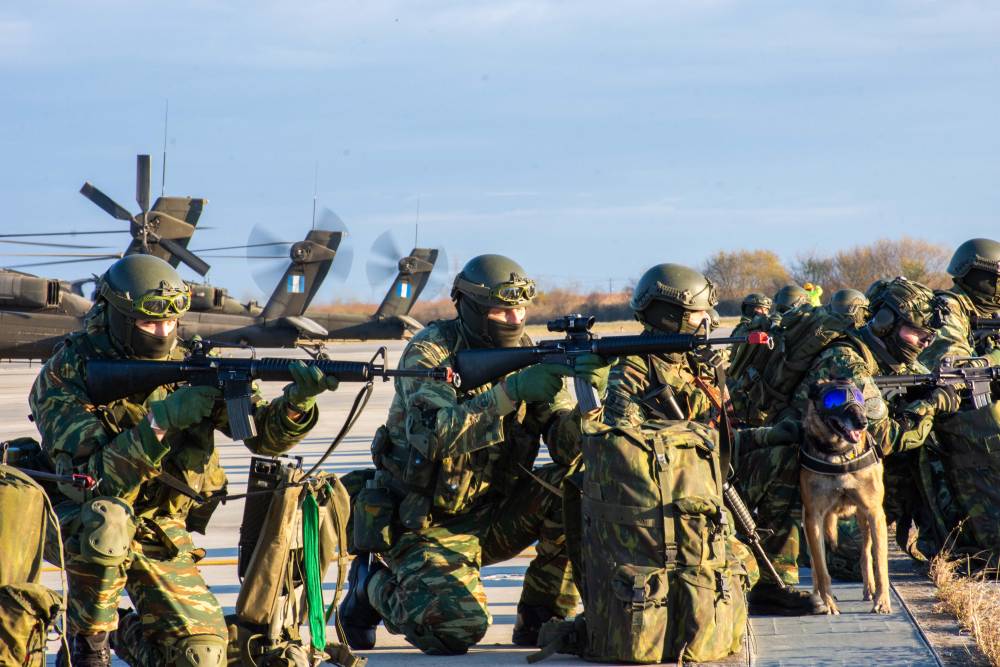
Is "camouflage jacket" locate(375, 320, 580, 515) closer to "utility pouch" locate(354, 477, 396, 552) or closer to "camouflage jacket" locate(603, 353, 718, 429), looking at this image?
"utility pouch" locate(354, 477, 396, 552)

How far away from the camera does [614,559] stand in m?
6.13

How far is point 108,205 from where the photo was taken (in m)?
38.1

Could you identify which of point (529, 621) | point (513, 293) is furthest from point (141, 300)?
point (529, 621)

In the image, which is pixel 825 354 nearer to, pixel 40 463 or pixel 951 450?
pixel 951 450

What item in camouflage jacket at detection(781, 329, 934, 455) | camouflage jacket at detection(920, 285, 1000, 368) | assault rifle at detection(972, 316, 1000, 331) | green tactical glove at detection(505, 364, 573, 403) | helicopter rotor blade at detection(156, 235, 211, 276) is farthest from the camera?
helicopter rotor blade at detection(156, 235, 211, 276)

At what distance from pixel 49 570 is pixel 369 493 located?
9.48ft

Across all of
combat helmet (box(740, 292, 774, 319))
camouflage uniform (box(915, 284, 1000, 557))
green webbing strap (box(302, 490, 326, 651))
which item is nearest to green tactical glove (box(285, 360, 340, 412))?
green webbing strap (box(302, 490, 326, 651))

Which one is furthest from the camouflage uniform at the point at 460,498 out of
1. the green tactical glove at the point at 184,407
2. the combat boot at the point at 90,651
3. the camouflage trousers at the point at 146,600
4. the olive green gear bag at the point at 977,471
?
the olive green gear bag at the point at 977,471

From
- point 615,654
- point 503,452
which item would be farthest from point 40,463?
point 615,654

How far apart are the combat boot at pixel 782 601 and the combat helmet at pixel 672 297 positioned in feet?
5.13

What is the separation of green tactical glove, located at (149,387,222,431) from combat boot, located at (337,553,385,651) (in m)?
1.55

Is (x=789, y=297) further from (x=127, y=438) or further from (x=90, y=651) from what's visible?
(x=90, y=651)

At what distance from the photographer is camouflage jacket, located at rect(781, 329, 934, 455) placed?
25.1 feet

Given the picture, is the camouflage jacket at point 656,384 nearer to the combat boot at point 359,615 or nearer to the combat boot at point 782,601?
the combat boot at point 782,601
